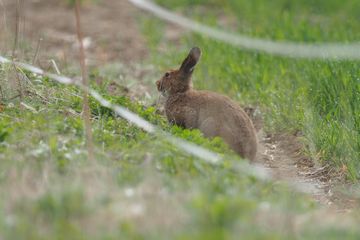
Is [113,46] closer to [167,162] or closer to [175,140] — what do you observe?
[175,140]

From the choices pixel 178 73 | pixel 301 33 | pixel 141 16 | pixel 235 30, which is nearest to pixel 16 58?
pixel 178 73

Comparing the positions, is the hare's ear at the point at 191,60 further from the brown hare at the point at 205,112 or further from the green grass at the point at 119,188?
the green grass at the point at 119,188

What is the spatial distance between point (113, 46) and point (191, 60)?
14.9ft

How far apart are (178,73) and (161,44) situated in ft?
13.8

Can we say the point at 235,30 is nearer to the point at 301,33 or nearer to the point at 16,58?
the point at 301,33

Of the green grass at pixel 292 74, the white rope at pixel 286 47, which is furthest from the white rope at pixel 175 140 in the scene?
the white rope at pixel 286 47

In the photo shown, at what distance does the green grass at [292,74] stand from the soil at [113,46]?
16cm

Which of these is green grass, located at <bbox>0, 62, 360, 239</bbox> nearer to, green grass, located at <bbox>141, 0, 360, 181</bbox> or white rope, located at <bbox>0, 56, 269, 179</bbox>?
white rope, located at <bbox>0, 56, 269, 179</bbox>

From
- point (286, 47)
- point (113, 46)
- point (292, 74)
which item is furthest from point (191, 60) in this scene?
point (113, 46)

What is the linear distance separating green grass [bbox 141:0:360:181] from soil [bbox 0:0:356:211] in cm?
16

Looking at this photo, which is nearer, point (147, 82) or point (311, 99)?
point (311, 99)

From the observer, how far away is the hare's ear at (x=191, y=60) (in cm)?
762

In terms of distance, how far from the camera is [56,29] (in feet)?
42.8

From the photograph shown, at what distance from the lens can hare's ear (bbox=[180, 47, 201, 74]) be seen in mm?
7625
